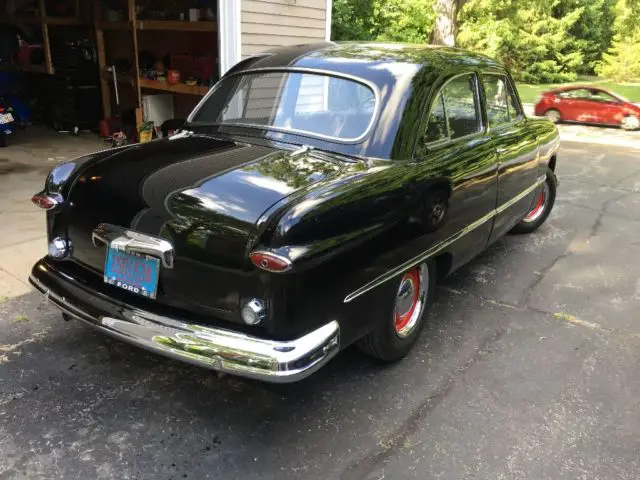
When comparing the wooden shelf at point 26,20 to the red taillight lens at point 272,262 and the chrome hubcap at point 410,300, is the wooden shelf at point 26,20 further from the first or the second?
the red taillight lens at point 272,262

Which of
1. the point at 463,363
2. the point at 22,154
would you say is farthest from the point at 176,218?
the point at 22,154

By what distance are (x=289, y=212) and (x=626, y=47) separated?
1356 inches

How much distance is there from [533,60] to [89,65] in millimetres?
28883

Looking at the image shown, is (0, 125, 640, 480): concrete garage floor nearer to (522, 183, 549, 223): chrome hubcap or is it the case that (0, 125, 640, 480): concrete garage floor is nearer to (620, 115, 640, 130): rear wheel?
(522, 183, 549, 223): chrome hubcap

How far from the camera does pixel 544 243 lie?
581 centimetres

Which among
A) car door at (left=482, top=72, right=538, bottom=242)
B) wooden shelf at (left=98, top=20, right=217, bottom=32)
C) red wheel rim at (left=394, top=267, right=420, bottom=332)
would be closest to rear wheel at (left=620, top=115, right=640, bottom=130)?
wooden shelf at (left=98, top=20, right=217, bottom=32)

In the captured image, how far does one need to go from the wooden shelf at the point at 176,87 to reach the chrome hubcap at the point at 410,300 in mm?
5662

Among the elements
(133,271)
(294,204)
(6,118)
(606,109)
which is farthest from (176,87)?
(606,109)

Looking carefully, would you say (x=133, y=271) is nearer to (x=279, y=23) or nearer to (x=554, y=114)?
(x=279, y=23)

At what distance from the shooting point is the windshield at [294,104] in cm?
329

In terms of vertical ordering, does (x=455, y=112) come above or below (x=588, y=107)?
above

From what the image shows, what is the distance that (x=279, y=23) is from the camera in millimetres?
7855

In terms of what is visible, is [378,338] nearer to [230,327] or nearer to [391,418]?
[391,418]

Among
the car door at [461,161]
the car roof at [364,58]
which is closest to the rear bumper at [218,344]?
the car door at [461,161]
